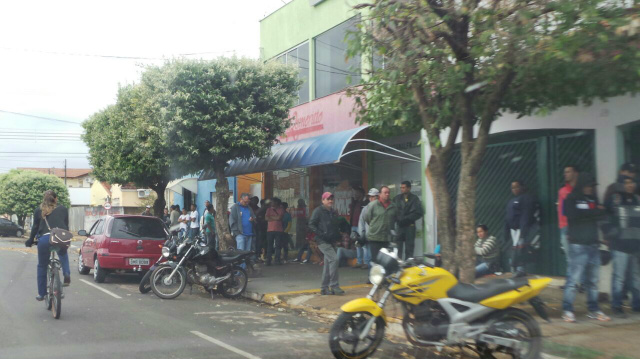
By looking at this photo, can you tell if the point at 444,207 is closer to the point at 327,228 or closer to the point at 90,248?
the point at 327,228

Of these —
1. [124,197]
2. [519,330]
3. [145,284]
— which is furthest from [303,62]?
[124,197]

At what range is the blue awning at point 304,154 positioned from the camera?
13.3 metres

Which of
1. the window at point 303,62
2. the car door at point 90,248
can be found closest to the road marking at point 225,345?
the car door at point 90,248

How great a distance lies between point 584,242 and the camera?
24.7ft

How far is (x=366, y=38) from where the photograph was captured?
8.56m

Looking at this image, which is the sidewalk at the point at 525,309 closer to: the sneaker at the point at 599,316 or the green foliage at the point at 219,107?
the sneaker at the point at 599,316

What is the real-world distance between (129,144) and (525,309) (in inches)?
562

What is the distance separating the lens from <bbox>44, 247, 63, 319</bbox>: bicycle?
8.30 m

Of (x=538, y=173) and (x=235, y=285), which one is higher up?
(x=538, y=173)

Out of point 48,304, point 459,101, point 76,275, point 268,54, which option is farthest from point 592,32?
point 268,54

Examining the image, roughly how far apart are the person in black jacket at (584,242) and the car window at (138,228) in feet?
28.1

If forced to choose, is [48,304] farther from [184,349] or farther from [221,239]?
[221,239]

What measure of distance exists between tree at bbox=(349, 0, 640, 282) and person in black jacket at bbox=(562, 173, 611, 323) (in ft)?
4.00

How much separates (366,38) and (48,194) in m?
5.14
